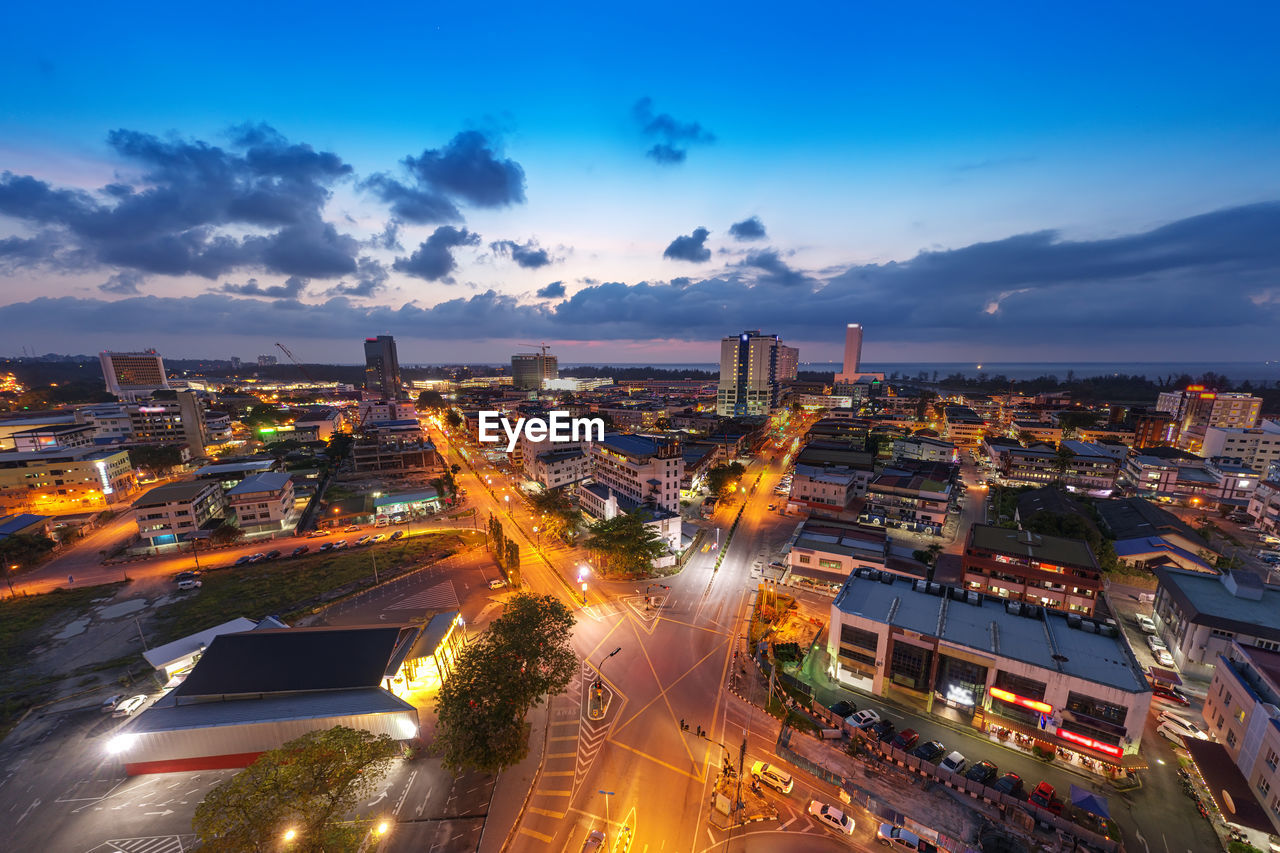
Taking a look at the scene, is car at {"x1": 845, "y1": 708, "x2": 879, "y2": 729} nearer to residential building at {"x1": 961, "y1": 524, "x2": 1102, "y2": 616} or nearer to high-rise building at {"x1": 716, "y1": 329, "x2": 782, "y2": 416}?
residential building at {"x1": 961, "y1": 524, "x2": 1102, "y2": 616}

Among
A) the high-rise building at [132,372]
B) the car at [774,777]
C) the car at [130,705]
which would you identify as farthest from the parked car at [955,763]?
the high-rise building at [132,372]

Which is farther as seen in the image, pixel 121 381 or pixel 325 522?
pixel 121 381

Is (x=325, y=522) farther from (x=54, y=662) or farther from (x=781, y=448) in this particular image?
(x=781, y=448)

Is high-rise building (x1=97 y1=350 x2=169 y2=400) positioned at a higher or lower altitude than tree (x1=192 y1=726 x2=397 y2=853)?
higher

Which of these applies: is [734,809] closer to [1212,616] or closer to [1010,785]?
[1010,785]

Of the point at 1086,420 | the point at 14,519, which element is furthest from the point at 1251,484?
the point at 14,519

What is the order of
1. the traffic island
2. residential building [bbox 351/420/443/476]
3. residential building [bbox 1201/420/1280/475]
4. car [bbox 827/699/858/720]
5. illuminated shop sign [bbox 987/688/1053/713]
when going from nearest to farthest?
the traffic island, illuminated shop sign [bbox 987/688/1053/713], car [bbox 827/699/858/720], residential building [bbox 1201/420/1280/475], residential building [bbox 351/420/443/476]

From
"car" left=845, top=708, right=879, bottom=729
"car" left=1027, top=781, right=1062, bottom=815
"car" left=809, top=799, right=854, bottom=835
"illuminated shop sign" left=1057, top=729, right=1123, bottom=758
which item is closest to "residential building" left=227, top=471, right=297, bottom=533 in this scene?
"car" left=809, top=799, right=854, bottom=835
